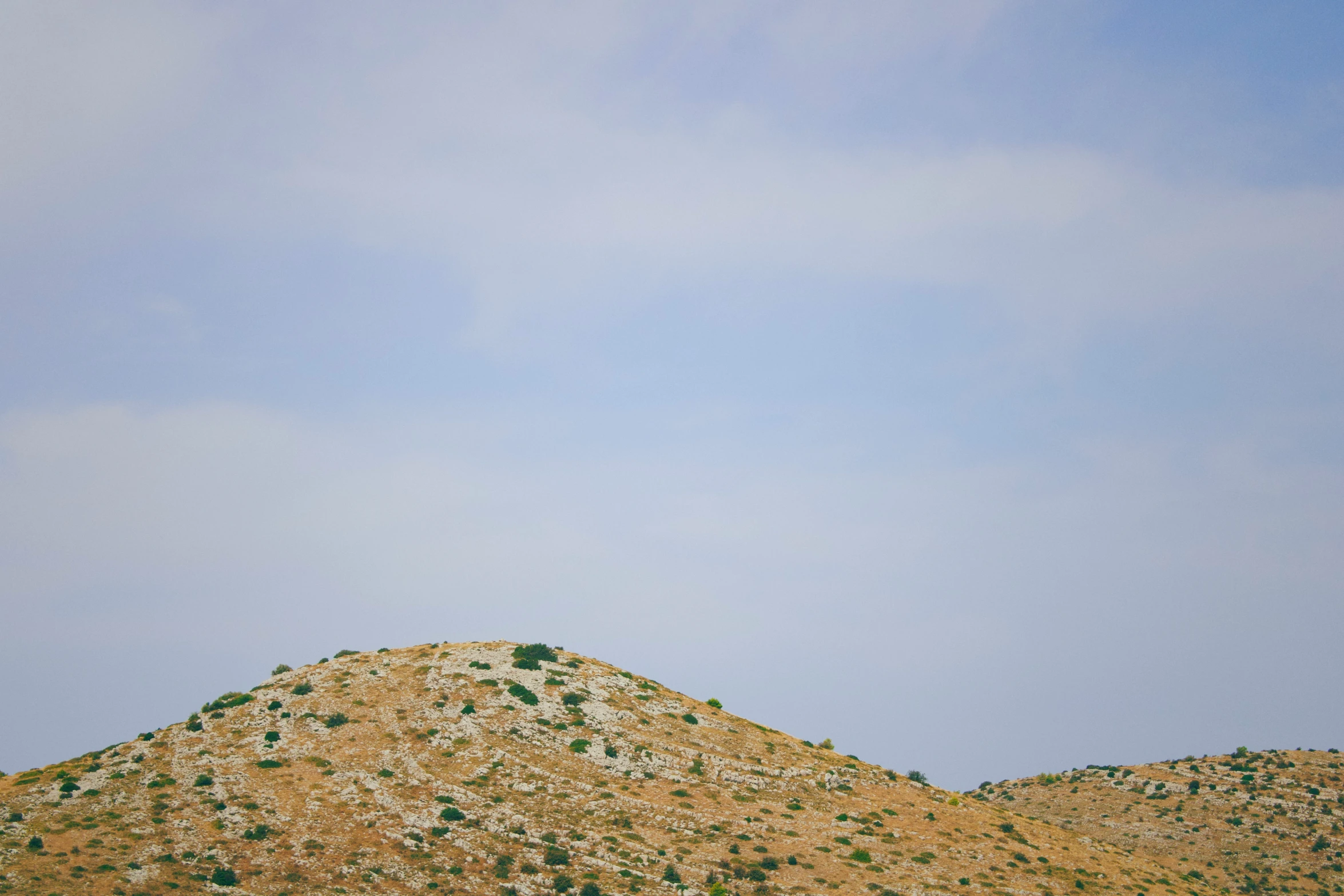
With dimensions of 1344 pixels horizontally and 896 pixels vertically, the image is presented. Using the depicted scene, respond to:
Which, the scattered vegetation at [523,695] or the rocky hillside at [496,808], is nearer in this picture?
the rocky hillside at [496,808]

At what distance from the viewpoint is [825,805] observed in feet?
209

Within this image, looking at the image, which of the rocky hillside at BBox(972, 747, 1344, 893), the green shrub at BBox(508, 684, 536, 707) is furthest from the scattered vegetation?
the rocky hillside at BBox(972, 747, 1344, 893)

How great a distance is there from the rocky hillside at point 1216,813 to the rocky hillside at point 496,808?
4023 mm

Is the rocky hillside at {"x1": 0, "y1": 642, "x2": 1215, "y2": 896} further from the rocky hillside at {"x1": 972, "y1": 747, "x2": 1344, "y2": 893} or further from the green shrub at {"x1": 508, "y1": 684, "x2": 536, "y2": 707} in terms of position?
the rocky hillside at {"x1": 972, "y1": 747, "x2": 1344, "y2": 893}

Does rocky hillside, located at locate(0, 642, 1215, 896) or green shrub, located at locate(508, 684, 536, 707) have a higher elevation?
green shrub, located at locate(508, 684, 536, 707)

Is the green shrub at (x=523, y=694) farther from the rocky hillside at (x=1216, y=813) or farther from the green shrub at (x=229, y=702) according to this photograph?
the rocky hillside at (x=1216, y=813)

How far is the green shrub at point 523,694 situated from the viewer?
7088cm

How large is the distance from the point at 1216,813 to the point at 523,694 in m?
63.8

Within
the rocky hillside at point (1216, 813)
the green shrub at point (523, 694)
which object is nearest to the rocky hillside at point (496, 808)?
the green shrub at point (523, 694)

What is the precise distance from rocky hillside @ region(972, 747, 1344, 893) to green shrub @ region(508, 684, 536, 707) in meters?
37.5

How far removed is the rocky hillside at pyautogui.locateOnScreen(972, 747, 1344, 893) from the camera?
232ft

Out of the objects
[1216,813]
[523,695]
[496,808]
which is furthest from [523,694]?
[1216,813]

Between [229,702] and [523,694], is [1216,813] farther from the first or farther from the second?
[229,702]

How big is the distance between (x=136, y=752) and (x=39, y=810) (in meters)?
9.28
